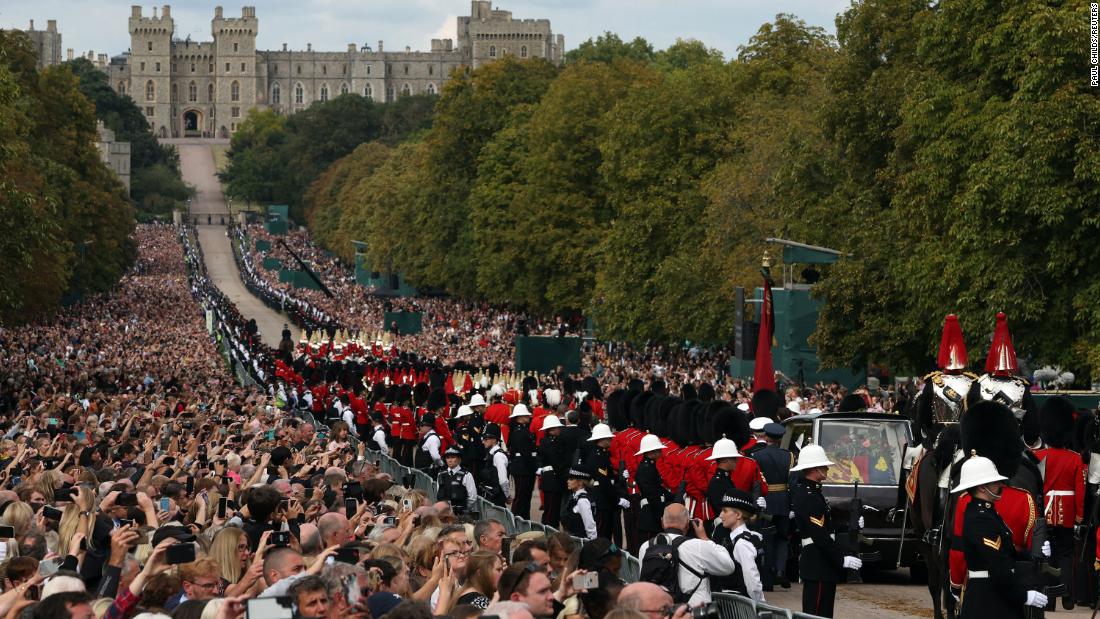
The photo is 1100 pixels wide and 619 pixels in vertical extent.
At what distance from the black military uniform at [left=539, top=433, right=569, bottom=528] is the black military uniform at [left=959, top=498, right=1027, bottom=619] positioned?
929 centimetres

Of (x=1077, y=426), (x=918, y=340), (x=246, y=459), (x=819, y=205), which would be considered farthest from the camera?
(x=819, y=205)

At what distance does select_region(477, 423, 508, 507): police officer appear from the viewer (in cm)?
2263

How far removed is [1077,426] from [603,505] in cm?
454

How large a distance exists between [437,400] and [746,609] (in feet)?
67.6

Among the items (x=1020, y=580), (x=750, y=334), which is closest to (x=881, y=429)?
(x=1020, y=580)

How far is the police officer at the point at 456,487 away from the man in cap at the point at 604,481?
1142 millimetres

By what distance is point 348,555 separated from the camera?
10.4 m

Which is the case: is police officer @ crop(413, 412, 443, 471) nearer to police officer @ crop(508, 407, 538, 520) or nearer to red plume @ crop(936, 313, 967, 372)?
police officer @ crop(508, 407, 538, 520)

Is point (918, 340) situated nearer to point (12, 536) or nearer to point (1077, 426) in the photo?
point (1077, 426)

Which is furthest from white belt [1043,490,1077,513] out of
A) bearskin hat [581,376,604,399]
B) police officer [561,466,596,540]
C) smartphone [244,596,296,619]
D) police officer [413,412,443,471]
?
bearskin hat [581,376,604,399]

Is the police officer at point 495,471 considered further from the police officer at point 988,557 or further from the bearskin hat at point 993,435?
the police officer at point 988,557

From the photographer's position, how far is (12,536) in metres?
11.4

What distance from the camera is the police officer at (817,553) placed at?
46.6ft

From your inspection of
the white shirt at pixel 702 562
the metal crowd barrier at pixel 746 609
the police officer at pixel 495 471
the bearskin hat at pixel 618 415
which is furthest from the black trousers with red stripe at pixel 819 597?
the police officer at pixel 495 471
